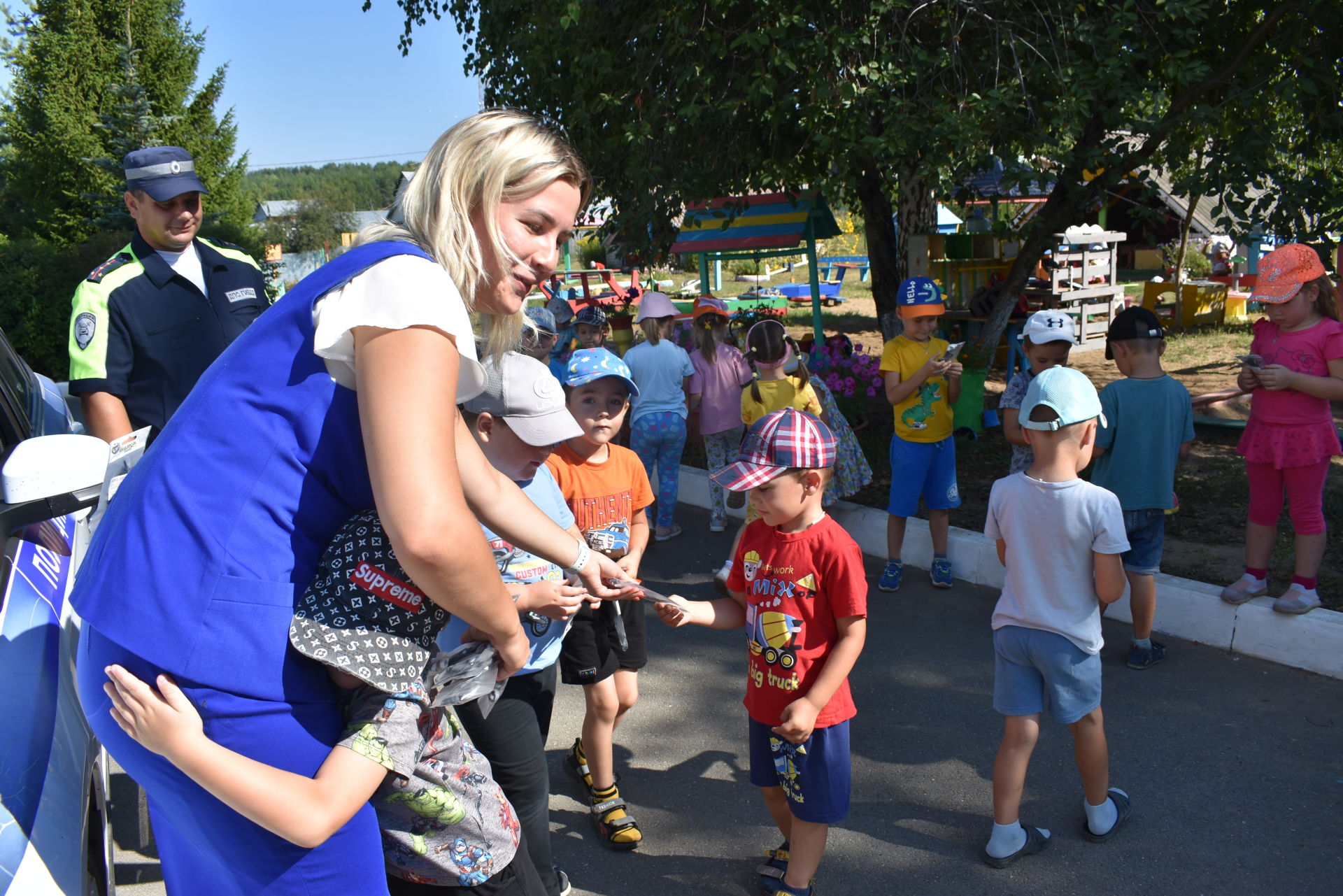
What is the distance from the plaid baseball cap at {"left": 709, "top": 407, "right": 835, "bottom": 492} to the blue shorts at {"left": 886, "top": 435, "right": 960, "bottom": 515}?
2892 mm

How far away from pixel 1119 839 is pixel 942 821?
57 centimetres

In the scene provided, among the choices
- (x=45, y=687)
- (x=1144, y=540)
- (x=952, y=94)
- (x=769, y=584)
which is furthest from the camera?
(x=952, y=94)

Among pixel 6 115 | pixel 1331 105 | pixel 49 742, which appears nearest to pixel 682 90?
pixel 1331 105

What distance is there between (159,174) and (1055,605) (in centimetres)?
365

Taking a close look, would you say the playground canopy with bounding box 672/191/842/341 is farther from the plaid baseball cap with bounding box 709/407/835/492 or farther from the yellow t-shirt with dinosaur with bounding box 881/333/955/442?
the plaid baseball cap with bounding box 709/407/835/492

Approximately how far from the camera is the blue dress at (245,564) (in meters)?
1.40

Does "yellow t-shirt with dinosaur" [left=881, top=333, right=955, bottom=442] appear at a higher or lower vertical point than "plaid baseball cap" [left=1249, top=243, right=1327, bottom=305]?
lower

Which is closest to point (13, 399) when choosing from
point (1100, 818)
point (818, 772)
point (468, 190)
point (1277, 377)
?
point (468, 190)

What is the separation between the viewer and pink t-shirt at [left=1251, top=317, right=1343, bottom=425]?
4.55 meters

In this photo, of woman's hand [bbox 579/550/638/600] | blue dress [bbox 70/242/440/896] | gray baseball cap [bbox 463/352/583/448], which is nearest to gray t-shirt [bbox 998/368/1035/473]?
gray baseball cap [bbox 463/352/583/448]

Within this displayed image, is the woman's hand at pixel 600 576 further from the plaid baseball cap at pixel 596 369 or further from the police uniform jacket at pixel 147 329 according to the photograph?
the police uniform jacket at pixel 147 329

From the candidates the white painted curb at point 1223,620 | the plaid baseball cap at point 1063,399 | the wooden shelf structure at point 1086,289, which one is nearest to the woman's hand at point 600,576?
the plaid baseball cap at point 1063,399

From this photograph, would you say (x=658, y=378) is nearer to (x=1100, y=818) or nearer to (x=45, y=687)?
(x=1100, y=818)

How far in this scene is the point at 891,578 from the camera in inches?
216
